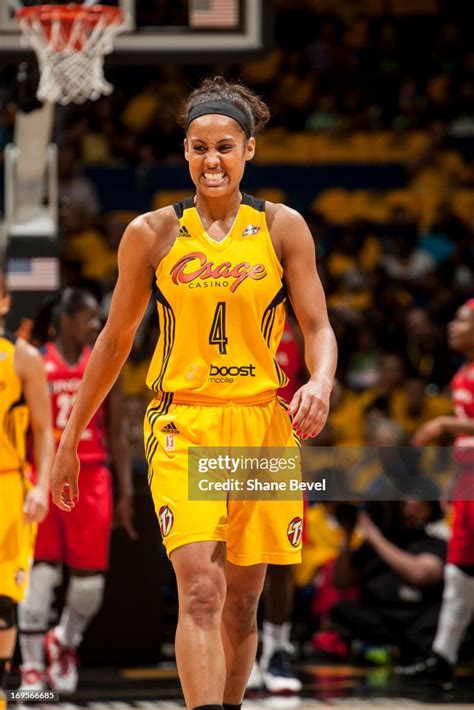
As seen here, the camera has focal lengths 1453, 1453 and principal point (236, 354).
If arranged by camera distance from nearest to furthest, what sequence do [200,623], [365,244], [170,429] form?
1. [200,623]
2. [170,429]
3. [365,244]

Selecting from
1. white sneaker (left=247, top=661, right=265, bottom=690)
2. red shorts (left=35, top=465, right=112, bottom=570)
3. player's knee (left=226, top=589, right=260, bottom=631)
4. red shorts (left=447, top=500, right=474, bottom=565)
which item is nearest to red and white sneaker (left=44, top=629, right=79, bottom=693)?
red shorts (left=35, top=465, right=112, bottom=570)

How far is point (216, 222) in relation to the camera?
505 cm

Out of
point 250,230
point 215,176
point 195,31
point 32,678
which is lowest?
point 32,678

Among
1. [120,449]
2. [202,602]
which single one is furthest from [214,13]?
[202,602]

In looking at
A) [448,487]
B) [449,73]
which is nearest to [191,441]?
[448,487]

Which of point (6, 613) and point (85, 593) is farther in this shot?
point (85, 593)

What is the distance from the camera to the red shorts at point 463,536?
8.38 metres

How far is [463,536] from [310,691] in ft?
4.12

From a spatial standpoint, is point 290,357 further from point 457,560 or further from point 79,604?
point 79,604

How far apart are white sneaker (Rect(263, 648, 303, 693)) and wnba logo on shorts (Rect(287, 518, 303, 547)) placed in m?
3.09

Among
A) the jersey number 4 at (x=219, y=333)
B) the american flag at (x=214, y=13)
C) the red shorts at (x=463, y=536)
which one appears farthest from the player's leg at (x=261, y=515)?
the american flag at (x=214, y=13)

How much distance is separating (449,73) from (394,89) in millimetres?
837

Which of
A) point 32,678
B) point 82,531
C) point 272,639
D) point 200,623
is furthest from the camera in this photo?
point 272,639

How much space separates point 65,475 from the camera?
16.5 feet
